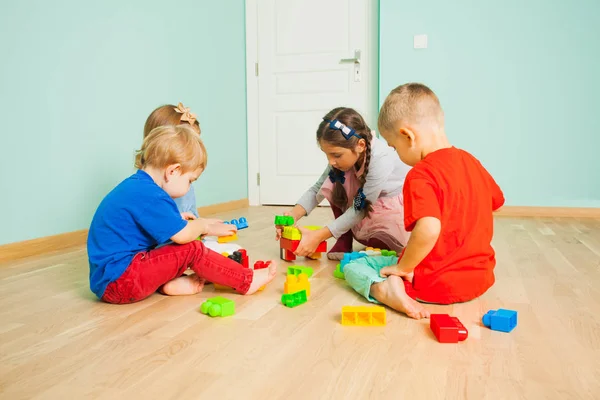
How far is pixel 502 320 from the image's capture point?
1424 mm

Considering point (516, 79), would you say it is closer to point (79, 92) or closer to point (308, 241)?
point (308, 241)

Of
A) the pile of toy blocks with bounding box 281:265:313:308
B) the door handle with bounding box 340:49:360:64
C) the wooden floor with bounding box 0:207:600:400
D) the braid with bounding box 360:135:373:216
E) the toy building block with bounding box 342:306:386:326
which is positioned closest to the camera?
the wooden floor with bounding box 0:207:600:400

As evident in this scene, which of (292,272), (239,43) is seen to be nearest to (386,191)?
(292,272)

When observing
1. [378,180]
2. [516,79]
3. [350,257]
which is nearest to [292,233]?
[350,257]

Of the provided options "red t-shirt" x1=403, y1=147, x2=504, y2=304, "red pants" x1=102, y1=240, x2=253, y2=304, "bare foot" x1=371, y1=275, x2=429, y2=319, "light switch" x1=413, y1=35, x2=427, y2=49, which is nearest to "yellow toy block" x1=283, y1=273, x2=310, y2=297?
"red pants" x1=102, y1=240, x2=253, y2=304

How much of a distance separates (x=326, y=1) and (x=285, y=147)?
137 cm

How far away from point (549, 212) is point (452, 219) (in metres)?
3.08

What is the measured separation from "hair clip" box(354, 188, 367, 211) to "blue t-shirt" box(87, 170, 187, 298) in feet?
2.83

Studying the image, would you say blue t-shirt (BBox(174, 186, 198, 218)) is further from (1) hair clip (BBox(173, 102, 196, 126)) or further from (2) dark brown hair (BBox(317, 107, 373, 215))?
(2) dark brown hair (BBox(317, 107, 373, 215))

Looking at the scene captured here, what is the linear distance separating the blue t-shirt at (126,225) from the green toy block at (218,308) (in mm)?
257

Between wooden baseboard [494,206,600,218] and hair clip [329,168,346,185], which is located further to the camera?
wooden baseboard [494,206,600,218]

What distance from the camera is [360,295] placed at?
182 cm

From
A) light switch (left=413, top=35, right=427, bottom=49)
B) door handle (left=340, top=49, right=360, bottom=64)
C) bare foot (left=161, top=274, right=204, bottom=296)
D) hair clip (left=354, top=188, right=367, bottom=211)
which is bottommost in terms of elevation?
bare foot (left=161, top=274, right=204, bottom=296)

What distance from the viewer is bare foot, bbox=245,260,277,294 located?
181 centimetres
